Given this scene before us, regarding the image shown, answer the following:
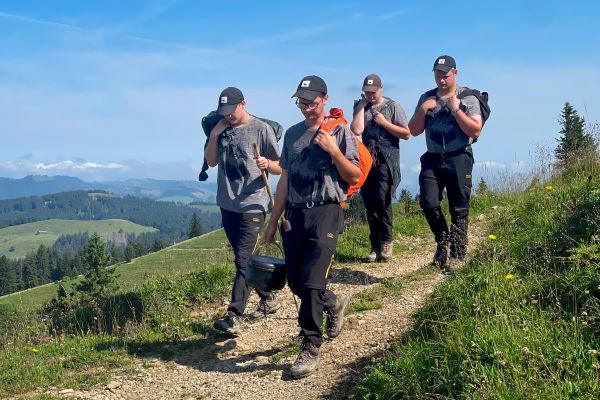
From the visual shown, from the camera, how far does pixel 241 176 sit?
6766mm

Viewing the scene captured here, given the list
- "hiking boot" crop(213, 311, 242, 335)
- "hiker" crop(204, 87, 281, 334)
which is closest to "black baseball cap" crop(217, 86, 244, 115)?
"hiker" crop(204, 87, 281, 334)

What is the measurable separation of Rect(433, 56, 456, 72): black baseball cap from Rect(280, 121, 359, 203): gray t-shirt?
7.34 ft

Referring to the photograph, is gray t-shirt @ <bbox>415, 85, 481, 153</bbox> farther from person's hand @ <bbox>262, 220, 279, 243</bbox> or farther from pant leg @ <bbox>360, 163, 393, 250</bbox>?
person's hand @ <bbox>262, 220, 279, 243</bbox>

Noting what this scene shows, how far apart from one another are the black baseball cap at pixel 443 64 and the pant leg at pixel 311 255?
2.64m

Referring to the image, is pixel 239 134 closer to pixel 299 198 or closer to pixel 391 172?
pixel 299 198

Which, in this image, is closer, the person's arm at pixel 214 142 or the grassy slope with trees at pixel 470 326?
the grassy slope with trees at pixel 470 326

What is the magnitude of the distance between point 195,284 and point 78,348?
2.07m

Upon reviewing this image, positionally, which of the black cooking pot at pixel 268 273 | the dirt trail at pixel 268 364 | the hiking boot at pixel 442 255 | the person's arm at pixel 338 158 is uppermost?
the person's arm at pixel 338 158

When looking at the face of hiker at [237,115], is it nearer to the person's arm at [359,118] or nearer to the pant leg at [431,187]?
the person's arm at [359,118]

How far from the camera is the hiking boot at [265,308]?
7512mm

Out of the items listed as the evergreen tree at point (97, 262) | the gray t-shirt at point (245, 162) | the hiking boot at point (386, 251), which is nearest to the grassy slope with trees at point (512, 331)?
the gray t-shirt at point (245, 162)

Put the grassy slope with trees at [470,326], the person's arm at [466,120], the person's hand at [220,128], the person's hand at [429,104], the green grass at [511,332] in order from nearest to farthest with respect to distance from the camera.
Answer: the green grass at [511,332], the grassy slope with trees at [470,326], the person's hand at [220,128], the person's arm at [466,120], the person's hand at [429,104]

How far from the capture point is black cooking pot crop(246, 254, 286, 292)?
559cm

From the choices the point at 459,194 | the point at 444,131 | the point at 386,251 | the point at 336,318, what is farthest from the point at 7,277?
the point at 336,318
